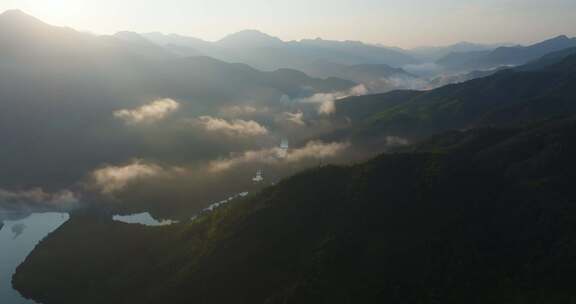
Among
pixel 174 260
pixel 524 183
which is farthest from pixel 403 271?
pixel 174 260

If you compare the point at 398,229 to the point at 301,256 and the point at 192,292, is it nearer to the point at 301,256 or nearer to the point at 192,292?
the point at 301,256

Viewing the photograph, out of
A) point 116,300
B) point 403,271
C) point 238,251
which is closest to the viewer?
point 403,271

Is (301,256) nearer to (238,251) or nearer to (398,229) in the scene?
(238,251)

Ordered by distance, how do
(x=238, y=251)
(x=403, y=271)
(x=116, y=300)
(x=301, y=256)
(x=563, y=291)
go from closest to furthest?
(x=563, y=291), (x=403, y=271), (x=301, y=256), (x=238, y=251), (x=116, y=300)

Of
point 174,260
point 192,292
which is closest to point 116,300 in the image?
point 174,260

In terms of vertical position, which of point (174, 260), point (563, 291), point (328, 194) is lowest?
point (563, 291)

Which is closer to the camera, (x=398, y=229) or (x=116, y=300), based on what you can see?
(x=398, y=229)

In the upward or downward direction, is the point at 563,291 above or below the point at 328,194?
below
